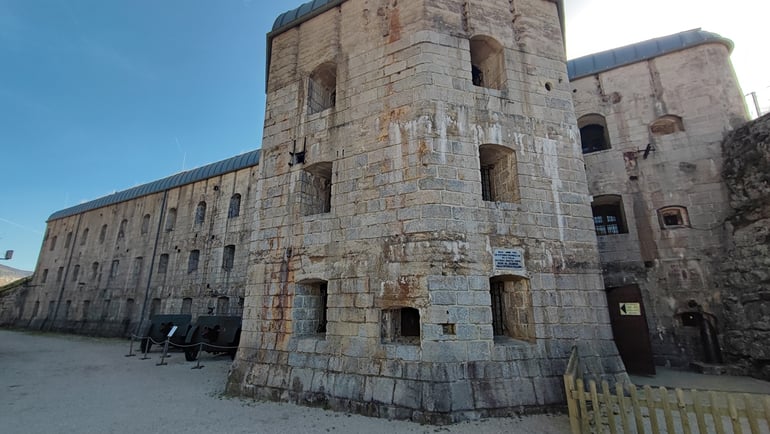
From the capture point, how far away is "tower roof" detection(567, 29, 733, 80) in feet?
36.8

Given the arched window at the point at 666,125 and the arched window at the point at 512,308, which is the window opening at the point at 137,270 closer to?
the arched window at the point at 512,308

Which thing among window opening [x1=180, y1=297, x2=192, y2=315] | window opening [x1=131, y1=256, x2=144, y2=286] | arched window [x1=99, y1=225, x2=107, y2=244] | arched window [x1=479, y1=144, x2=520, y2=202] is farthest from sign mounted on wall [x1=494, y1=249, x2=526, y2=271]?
arched window [x1=99, y1=225, x2=107, y2=244]

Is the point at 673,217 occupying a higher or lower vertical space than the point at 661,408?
higher

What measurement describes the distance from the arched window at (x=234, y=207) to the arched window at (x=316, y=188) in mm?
11007

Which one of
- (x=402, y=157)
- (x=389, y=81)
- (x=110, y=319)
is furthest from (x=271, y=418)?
(x=110, y=319)

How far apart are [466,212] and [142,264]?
72.4ft

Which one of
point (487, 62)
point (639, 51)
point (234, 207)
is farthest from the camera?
point (234, 207)

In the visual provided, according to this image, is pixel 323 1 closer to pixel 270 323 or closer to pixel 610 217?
pixel 270 323

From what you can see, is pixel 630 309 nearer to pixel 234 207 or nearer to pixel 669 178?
pixel 669 178

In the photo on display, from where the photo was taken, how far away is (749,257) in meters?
8.79

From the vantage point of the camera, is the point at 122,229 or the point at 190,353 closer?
the point at 190,353

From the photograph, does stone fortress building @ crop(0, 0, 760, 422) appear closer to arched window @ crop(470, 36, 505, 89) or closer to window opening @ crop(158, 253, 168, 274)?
arched window @ crop(470, 36, 505, 89)

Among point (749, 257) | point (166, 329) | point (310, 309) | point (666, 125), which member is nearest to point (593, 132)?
point (666, 125)

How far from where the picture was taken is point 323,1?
9203 mm
